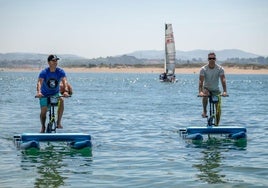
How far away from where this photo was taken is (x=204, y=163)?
1157 centimetres

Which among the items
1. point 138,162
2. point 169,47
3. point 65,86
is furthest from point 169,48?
point 138,162

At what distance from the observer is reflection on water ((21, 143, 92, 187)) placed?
988 centimetres

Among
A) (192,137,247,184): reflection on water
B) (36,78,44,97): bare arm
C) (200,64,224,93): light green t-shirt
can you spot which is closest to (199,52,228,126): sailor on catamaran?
(200,64,224,93): light green t-shirt

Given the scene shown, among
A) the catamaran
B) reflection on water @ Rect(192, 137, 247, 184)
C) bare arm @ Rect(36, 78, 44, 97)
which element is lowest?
reflection on water @ Rect(192, 137, 247, 184)

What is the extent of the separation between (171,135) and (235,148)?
3131 mm

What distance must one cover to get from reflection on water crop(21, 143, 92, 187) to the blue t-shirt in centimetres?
145

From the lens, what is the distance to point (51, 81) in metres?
13.9

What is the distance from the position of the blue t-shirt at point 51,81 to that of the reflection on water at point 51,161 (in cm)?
145

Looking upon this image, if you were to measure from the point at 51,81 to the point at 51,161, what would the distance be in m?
2.82

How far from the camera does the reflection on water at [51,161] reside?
988cm

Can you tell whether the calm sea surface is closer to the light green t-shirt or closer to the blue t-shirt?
the blue t-shirt

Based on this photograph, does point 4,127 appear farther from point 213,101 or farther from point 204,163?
point 204,163

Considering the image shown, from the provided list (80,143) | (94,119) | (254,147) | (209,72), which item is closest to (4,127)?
(94,119)

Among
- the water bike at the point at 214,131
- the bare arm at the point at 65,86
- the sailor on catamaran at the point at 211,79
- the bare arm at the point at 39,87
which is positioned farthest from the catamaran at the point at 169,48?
the bare arm at the point at 39,87
